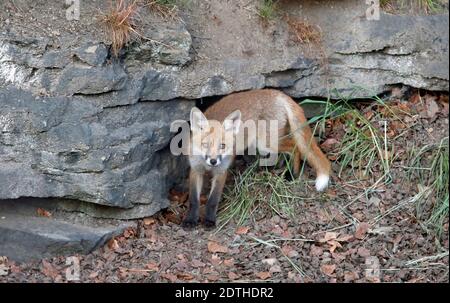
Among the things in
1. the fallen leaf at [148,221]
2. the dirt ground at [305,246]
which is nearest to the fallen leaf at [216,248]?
the dirt ground at [305,246]

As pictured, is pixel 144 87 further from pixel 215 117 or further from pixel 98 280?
pixel 98 280

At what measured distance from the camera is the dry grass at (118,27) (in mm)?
6137

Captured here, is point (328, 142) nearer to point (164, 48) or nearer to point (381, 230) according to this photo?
point (381, 230)

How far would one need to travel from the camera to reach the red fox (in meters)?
6.43

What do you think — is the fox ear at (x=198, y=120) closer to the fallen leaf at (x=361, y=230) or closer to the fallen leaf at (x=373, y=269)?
the fallen leaf at (x=361, y=230)

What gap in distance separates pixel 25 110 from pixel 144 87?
42.4 inches

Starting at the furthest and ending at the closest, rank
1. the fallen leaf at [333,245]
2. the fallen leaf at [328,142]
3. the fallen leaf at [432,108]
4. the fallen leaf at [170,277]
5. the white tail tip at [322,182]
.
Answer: the fallen leaf at [328,142], the fallen leaf at [432,108], the white tail tip at [322,182], the fallen leaf at [333,245], the fallen leaf at [170,277]

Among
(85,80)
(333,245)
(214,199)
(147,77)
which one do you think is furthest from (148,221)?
(333,245)

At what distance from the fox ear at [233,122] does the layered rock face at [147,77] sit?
43cm

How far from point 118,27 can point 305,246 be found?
8.29ft

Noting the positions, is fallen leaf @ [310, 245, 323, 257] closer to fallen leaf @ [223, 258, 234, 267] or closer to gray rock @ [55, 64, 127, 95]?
fallen leaf @ [223, 258, 234, 267]

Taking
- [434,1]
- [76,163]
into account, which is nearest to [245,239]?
[76,163]

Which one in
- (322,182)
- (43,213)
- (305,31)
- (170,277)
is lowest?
(170,277)

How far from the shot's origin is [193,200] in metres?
6.57
